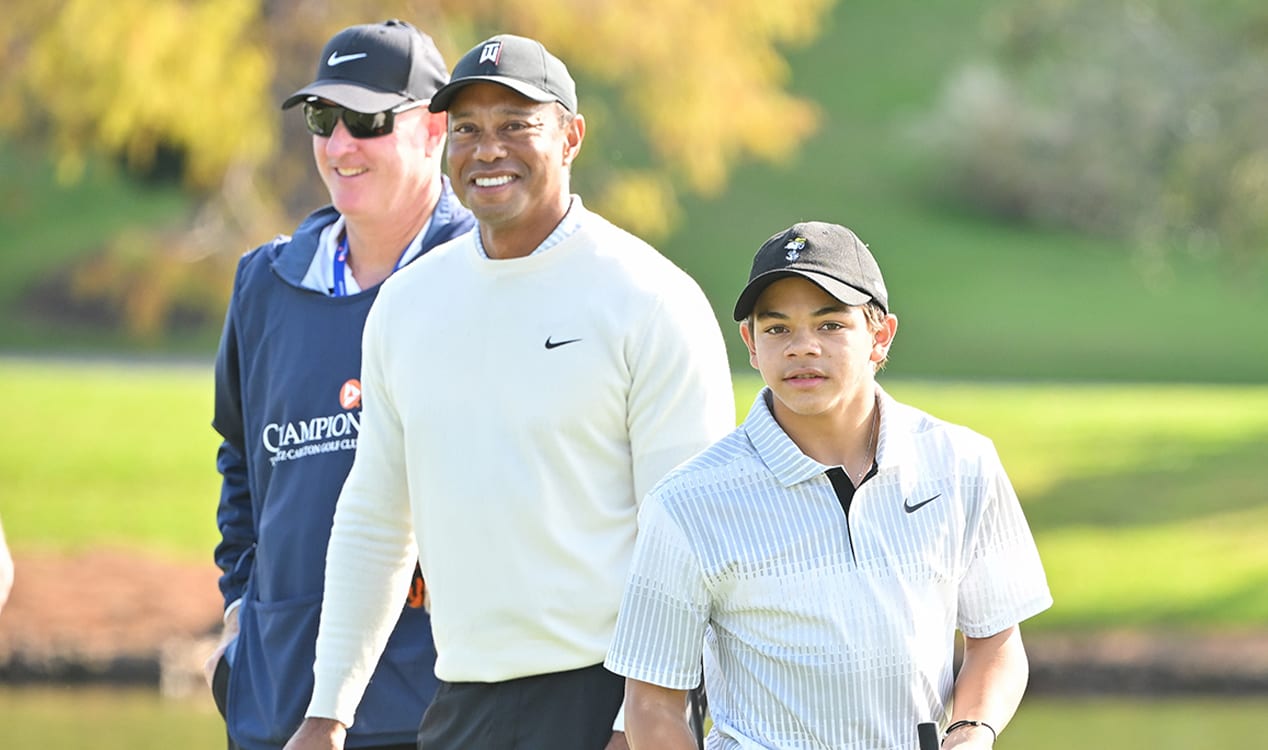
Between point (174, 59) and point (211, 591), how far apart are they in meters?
3.39

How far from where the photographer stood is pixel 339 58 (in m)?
4.10

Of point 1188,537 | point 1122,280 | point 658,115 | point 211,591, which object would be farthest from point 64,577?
point 1122,280

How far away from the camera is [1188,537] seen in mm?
14195

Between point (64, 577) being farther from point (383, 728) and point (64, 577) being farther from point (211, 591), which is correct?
point (383, 728)

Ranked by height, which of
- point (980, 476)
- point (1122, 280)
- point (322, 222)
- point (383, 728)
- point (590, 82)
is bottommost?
point (383, 728)

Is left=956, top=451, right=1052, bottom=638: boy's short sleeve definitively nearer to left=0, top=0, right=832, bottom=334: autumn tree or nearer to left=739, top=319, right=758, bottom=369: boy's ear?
left=739, top=319, right=758, bottom=369: boy's ear

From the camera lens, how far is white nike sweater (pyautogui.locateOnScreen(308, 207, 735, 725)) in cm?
338

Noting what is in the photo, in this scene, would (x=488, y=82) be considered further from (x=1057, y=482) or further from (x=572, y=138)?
(x=1057, y=482)

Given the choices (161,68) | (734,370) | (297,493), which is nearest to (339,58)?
(297,493)

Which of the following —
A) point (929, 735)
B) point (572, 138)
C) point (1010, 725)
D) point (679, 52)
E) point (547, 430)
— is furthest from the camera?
point (679, 52)

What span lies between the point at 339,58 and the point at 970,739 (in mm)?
2053

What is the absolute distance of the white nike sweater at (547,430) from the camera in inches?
133

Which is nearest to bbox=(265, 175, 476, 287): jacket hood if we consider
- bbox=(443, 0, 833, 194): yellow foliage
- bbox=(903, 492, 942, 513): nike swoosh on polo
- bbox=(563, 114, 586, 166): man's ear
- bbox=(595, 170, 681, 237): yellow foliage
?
bbox=(563, 114, 586, 166): man's ear

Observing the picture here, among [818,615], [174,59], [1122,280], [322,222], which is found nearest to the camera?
[818,615]
